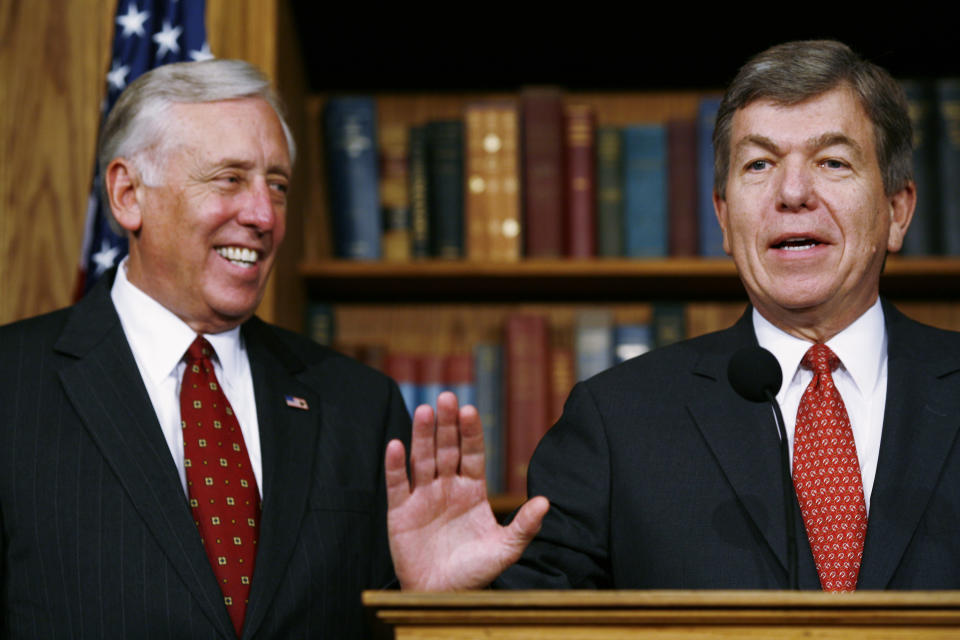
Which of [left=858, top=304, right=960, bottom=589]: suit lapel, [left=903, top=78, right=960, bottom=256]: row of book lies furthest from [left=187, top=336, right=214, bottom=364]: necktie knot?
[left=903, top=78, right=960, bottom=256]: row of book

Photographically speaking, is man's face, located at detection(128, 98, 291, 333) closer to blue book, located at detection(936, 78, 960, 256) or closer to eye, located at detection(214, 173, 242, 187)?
eye, located at detection(214, 173, 242, 187)

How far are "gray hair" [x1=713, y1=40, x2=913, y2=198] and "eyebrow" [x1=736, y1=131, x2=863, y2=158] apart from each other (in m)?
0.05

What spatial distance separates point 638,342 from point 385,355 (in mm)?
609

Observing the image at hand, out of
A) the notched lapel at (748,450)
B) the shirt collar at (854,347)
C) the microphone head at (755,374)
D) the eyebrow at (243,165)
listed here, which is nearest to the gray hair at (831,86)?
the shirt collar at (854,347)

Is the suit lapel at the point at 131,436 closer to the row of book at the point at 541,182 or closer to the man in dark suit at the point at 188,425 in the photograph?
the man in dark suit at the point at 188,425

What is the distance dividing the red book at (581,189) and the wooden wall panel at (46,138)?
43.4 inches

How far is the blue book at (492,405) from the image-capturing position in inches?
109

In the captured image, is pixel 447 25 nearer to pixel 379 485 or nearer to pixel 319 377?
pixel 319 377

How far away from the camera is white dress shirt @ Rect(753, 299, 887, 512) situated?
1716mm

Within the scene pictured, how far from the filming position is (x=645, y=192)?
2.85 meters

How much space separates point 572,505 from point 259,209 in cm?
77

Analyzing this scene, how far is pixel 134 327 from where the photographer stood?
2.00 m

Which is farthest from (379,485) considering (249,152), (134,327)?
(249,152)

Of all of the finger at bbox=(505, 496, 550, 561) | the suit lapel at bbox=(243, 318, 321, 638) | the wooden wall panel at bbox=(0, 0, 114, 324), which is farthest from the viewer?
the wooden wall panel at bbox=(0, 0, 114, 324)
